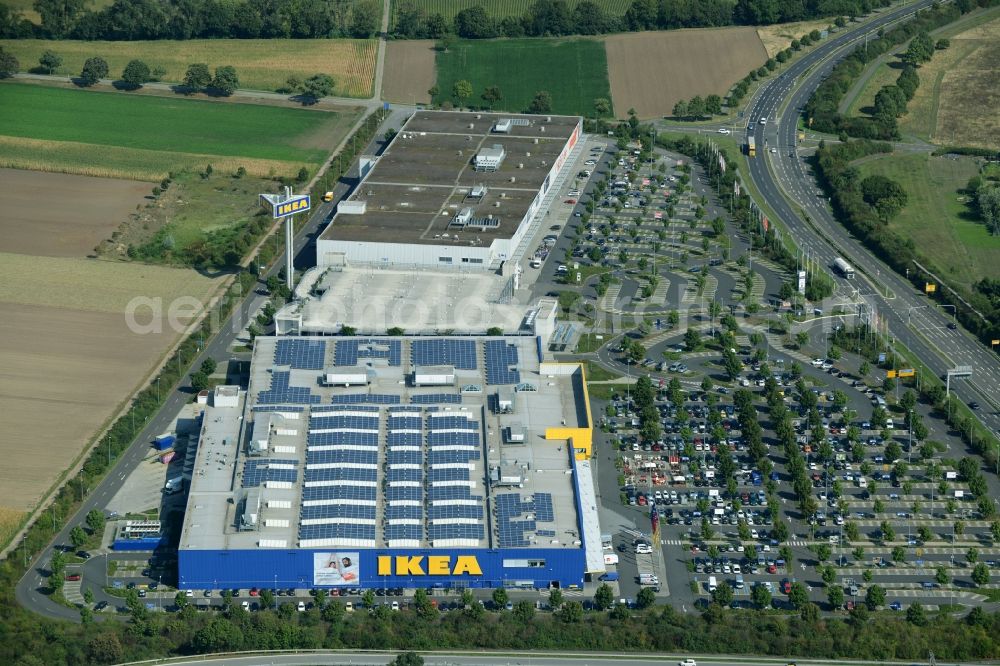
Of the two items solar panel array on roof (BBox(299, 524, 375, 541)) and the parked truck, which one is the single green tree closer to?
the parked truck

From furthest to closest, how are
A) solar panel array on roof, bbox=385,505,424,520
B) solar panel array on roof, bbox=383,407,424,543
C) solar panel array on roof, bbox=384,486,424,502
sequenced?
1. solar panel array on roof, bbox=384,486,424,502
2. solar panel array on roof, bbox=385,505,424,520
3. solar panel array on roof, bbox=383,407,424,543

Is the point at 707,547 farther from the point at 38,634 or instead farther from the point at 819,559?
the point at 38,634

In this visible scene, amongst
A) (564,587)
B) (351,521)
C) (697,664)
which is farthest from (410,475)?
(697,664)

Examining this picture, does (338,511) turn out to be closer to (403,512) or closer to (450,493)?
(403,512)

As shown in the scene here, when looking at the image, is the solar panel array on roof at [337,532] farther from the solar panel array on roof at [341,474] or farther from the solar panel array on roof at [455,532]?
the solar panel array on roof at [341,474]

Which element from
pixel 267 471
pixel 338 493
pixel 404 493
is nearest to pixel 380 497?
pixel 404 493

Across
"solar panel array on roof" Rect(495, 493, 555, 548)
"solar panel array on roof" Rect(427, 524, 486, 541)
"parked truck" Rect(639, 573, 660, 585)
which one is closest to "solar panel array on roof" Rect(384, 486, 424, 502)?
"solar panel array on roof" Rect(427, 524, 486, 541)

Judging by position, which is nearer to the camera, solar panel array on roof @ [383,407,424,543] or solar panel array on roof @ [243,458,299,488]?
solar panel array on roof @ [383,407,424,543]
